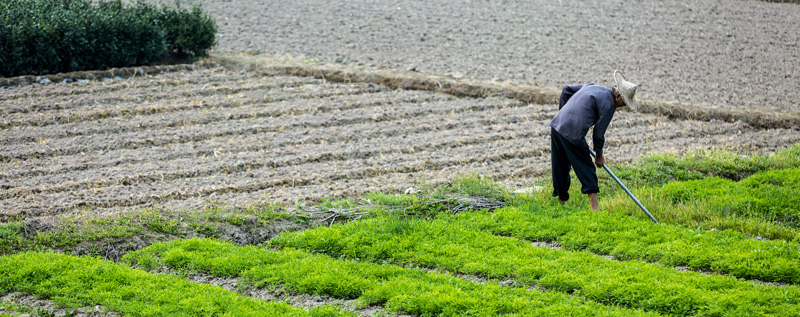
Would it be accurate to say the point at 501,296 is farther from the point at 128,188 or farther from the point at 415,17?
the point at 415,17

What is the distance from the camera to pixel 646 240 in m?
7.07

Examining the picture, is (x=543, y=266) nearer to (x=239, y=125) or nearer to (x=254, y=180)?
(x=254, y=180)

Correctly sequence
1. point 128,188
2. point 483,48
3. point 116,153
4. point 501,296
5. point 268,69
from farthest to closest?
point 483,48, point 268,69, point 116,153, point 128,188, point 501,296

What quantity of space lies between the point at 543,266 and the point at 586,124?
79.7 inches

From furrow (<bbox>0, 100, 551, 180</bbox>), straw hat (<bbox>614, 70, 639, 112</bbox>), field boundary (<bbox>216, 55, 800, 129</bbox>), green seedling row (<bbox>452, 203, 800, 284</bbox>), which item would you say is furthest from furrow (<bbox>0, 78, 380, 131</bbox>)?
straw hat (<bbox>614, 70, 639, 112</bbox>)

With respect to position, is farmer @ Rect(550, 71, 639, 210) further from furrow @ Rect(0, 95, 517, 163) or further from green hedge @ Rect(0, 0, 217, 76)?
green hedge @ Rect(0, 0, 217, 76)

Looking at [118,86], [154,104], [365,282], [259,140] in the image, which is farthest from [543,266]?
[118,86]

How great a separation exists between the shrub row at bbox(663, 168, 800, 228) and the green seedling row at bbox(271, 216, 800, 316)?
2.14m

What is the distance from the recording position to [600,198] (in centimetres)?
861

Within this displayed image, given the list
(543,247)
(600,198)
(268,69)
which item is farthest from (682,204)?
(268,69)

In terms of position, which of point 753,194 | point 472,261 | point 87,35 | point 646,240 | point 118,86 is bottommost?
point 753,194

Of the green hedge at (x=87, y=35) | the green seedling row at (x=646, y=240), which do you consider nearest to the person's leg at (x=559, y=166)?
the green seedling row at (x=646, y=240)

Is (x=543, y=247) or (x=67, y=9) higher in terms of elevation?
(x=67, y=9)

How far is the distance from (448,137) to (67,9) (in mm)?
9043
